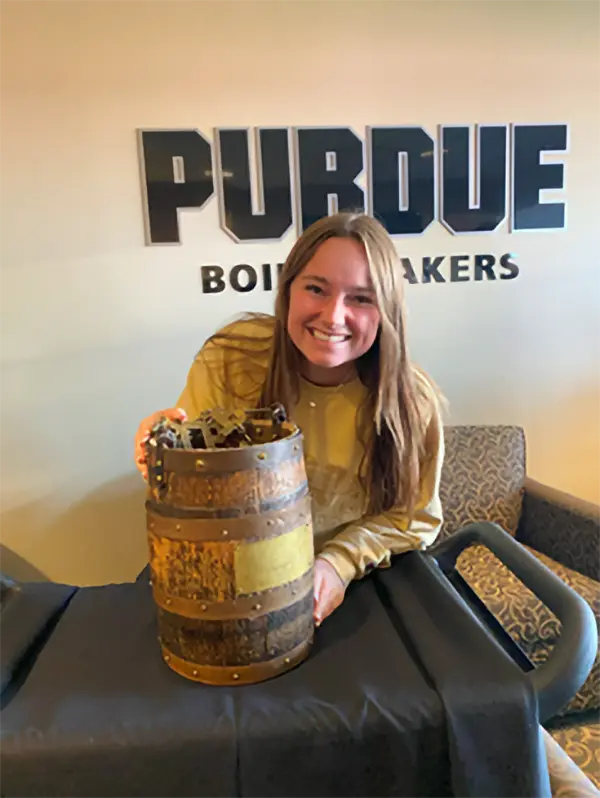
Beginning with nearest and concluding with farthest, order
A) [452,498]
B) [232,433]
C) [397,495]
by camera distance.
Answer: [232,433] < [397,495] < [452,498]

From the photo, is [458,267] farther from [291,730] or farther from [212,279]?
[291,730]

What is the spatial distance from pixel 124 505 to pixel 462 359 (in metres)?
1.20

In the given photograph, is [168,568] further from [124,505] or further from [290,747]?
[124,505]

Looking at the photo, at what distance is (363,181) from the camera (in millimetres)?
1941

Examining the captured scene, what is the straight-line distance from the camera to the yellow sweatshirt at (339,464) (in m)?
1.04

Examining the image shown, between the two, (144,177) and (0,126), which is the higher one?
(0,126)

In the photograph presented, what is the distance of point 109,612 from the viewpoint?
0.88m

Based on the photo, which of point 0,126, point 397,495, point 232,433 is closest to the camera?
point 232,433

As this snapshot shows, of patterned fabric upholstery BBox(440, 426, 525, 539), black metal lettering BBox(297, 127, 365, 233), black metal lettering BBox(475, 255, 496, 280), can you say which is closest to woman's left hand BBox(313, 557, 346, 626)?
patterned fabric upholstery BBox(440, 426, 525, 539)

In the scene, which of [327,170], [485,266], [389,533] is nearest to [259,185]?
[327,170]

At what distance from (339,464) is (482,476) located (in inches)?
39.8

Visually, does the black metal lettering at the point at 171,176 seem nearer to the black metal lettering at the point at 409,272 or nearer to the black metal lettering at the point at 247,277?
→ the black metal lettering at the point at 247,277

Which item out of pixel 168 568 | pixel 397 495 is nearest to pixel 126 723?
pixel 168 568

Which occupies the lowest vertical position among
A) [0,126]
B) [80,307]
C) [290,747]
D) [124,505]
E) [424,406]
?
[124,505]
